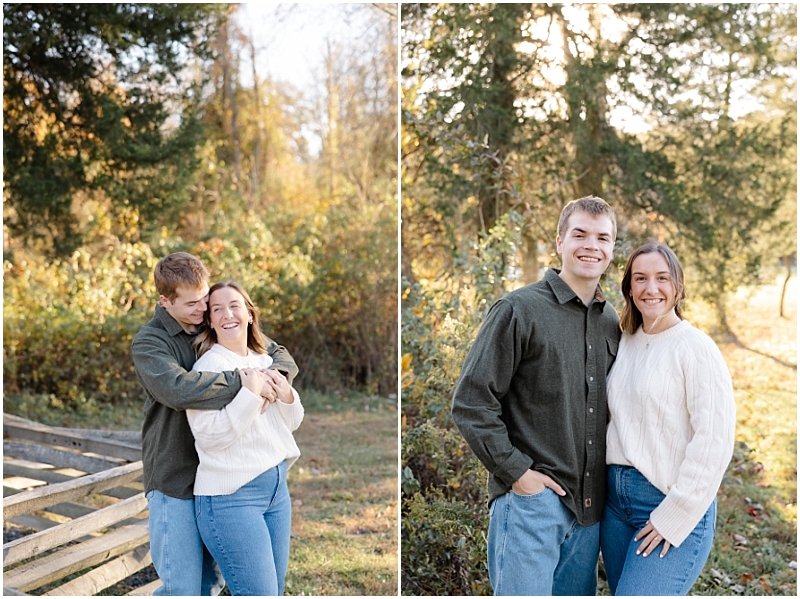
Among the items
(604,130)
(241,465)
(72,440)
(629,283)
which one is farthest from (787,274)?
Result: (72,440)

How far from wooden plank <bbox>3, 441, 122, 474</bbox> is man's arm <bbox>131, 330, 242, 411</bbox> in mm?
1884

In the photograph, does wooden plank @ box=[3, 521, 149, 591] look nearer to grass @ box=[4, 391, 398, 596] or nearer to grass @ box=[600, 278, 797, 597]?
grass @ box=[4, 391, 398, 596]

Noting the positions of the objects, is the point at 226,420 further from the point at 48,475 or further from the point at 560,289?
the point at 48,475

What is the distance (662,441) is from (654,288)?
1.44 ft

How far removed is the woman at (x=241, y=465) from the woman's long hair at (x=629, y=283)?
1.06 m

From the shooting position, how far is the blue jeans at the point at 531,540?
6.88ft

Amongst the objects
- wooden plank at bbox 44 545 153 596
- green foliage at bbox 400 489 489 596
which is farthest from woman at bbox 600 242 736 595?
wooden plank at bbox 44 545 153 596

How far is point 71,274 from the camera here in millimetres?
7035

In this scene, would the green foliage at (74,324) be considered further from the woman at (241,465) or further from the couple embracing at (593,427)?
the couple embracing at (593,427)

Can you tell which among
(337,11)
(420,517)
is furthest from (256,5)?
(420,517)

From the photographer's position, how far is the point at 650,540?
204 centimetres

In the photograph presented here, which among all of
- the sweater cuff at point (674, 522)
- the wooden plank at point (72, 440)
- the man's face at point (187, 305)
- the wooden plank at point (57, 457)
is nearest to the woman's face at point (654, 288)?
the sweater cuff at point (674, 522)

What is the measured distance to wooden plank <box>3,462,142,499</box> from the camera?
3.84 m

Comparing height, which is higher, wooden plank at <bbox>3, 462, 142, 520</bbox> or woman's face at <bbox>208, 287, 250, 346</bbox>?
woman's face at <bbox>208, 287, 250, 346</bbox>
